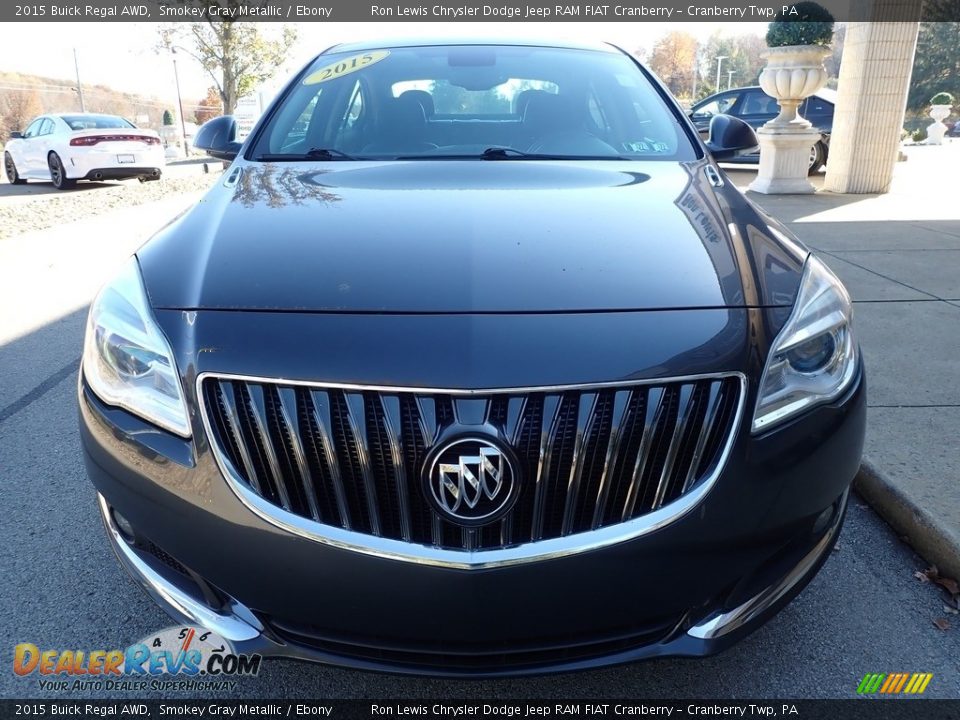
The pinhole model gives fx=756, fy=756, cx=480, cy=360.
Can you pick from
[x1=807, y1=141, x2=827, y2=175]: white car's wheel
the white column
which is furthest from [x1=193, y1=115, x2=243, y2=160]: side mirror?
[x1=807, y1=141, x2=827, y2=175]: white car's wheel

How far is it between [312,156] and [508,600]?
1865mm

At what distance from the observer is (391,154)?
2695mm

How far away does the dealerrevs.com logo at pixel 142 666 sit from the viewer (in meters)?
1.79

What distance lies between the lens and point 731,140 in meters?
3.06

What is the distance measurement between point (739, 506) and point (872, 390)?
90.6 inches

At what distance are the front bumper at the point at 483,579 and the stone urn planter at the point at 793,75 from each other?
9.62m

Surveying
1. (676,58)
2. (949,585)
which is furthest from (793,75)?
(676,58)

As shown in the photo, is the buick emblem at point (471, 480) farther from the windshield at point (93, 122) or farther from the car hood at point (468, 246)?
the windshield at point (93, 122)

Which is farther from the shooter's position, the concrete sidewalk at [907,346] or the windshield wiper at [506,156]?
the windshield wiper at [506,156]

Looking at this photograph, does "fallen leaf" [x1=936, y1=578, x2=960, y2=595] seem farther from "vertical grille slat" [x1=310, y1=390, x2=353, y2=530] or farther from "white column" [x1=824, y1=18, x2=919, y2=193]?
"white column" [x1=824, y1=18, x2=919, y2=193]

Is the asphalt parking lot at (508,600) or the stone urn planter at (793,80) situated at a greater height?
the stone urn planter at (793,80)

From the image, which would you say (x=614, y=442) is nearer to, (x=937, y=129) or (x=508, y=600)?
(x=508, y=600)

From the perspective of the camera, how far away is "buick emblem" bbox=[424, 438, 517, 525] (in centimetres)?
135

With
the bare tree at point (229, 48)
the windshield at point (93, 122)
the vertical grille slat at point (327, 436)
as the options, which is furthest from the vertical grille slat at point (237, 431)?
the bare tree at point (229, 48)
